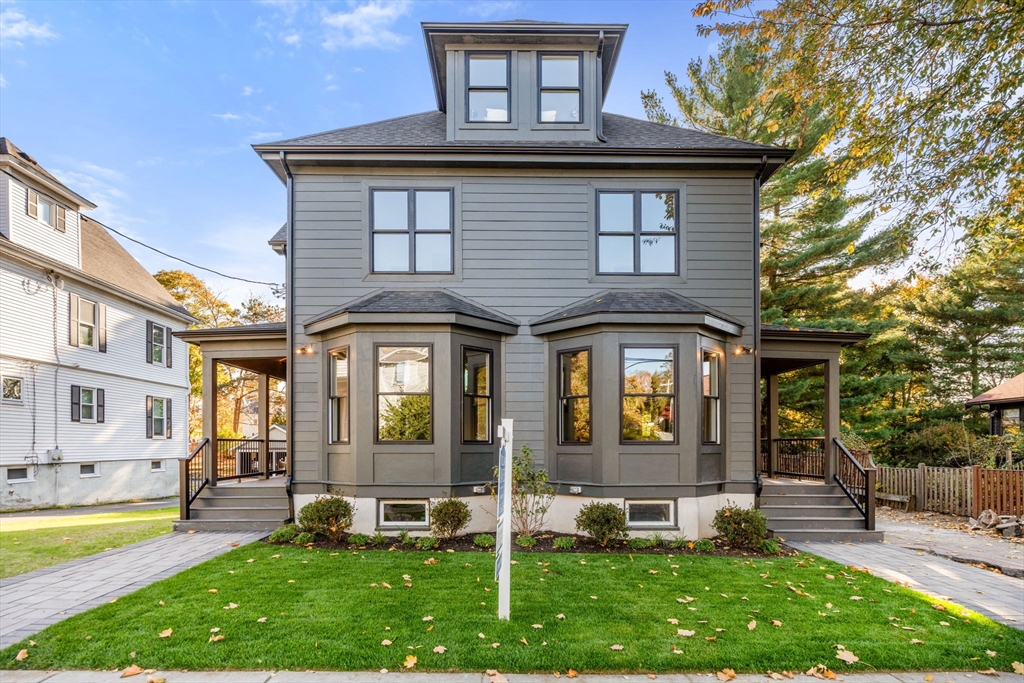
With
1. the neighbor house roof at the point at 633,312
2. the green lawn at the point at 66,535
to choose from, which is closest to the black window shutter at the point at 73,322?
the green lawn at the point at 66,535

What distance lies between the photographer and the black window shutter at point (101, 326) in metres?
16.5

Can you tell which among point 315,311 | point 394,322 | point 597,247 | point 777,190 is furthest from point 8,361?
point 777,190

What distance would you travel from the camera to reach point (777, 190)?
16203 mm

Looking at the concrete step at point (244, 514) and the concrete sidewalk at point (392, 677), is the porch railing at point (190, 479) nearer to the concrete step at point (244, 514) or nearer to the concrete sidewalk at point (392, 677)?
the concrete step at point (244, 514)

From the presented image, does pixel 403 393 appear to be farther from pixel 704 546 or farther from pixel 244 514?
pixel 704 546

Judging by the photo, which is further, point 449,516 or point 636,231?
point 636,231

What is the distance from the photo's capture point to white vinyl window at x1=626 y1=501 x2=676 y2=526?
27.0 ft

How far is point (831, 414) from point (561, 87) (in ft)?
26.7

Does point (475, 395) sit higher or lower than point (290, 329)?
lower

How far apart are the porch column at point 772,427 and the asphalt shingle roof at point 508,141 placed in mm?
5514

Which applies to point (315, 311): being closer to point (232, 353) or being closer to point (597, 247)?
point (232, 353)

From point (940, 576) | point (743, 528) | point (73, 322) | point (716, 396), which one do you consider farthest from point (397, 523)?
point (73, 322)

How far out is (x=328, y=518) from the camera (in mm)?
7855

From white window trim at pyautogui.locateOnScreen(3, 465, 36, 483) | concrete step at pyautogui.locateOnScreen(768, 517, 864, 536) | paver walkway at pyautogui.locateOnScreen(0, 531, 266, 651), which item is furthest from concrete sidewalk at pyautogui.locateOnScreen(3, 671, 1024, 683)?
white window trim at pyautogui.locateOnScreen(3, 465, 36, 483)
